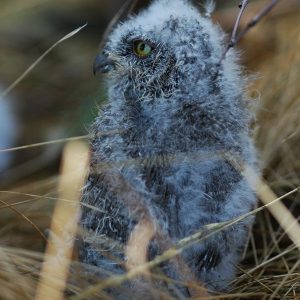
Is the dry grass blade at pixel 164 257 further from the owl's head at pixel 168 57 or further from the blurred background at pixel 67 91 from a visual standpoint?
the blurred background at pixel 67 91

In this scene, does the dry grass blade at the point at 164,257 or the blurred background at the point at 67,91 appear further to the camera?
the blurred background at the point at 67,91

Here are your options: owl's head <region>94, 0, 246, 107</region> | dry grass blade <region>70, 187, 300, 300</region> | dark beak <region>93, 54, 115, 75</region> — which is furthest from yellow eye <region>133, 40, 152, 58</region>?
dry grass blade <region>70, 187, 300, 300</region>

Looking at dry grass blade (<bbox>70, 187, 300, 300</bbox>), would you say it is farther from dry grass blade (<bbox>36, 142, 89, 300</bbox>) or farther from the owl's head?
the owl's head

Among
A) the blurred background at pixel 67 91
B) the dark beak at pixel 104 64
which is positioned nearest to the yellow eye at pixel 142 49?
the dark beak at pixel 104 64

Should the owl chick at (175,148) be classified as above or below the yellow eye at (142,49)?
below

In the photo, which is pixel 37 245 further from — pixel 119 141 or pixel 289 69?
pixel 289 69
